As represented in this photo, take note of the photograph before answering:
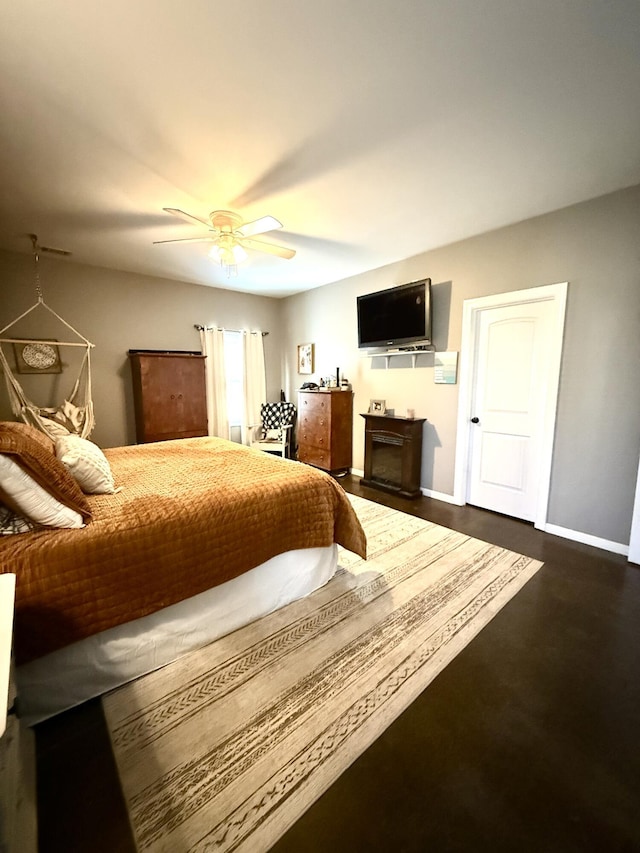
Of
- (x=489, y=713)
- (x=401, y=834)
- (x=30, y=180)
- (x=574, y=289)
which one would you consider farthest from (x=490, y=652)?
(x=30, y=180)

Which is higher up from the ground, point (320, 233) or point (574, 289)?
point (320, 233)

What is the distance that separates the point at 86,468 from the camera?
5.47 ft

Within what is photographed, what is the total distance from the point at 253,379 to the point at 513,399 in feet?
11.6


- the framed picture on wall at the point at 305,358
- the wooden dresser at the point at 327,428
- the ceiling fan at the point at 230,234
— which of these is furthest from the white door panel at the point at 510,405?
the framed picture on wall at the point at 305,358

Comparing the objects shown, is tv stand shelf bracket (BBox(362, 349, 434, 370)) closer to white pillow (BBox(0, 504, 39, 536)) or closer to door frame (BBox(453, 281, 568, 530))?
door frame (BBox(453, 281, 568, 530))

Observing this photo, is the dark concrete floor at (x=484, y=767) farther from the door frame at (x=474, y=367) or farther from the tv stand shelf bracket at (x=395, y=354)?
the tv stand shelf bracket at (x=395, y=354)

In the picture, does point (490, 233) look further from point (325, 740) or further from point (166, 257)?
point (325, 740)

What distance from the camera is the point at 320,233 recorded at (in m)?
3.04

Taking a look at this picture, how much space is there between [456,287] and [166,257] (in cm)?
300

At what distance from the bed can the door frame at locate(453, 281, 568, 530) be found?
5.90 ft

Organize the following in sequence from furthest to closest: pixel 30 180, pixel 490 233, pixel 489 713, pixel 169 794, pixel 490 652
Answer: pixel 490 233 → pixel 30 180 → pixel 490 652 → pixel 489 713 → pixel 169 794

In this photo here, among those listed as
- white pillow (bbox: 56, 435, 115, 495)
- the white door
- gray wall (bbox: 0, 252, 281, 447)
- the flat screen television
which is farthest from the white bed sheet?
gray wall (bbox: 0, 252, 281, 447)

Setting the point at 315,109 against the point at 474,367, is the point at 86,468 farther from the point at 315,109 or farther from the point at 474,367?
the point at 474,367

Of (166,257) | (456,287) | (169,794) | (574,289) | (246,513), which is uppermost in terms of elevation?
(166,257)
